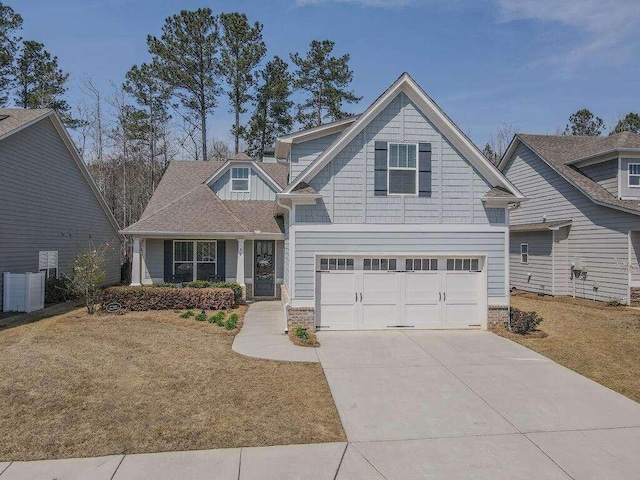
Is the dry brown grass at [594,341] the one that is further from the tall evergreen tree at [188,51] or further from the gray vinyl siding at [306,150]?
the tall evergreen tree at [188,51]

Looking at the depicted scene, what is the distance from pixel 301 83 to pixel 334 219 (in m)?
25.6

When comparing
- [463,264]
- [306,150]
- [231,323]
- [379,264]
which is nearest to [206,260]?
[231,323]

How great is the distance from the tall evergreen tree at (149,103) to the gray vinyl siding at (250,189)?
1480 centimetres

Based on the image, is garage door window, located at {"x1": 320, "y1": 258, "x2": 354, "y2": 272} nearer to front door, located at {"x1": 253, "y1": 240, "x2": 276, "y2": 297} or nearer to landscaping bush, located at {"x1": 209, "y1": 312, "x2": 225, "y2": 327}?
landscaping bush, located at {"x1": 209, "y1": 312, "x2": 225, "y2": 327}

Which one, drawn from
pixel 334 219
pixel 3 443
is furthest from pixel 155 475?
pixel 334 219

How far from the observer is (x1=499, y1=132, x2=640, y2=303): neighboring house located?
1599 cm

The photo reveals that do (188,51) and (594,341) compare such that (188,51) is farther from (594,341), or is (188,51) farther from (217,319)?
(594,341)

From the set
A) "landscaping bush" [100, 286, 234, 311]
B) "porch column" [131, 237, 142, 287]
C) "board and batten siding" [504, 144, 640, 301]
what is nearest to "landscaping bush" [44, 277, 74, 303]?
"porch column" [131, 237, 142, 287]

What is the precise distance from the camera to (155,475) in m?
4.54

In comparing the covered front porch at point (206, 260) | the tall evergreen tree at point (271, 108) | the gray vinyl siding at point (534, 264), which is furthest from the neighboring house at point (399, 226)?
the tall evergreen tree at point (271, 108)

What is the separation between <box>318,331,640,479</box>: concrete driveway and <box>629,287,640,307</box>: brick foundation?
9.20 meters

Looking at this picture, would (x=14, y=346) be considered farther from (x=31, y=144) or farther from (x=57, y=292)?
(x=31, y=144)

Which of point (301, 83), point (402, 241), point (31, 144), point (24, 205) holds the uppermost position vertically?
point (301, 83)

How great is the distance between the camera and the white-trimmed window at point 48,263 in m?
16.2
